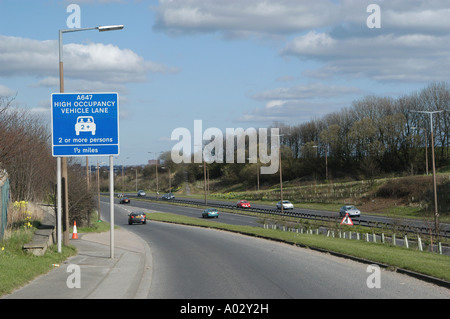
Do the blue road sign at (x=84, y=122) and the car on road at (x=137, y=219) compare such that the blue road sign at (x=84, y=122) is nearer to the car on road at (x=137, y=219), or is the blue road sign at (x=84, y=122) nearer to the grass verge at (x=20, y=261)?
the grass verge at (x=20, y=261)

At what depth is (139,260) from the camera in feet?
66.2

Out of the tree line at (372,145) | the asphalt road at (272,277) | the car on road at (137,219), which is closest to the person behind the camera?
the asphalt road at (272,277)

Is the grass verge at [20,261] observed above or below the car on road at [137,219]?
above

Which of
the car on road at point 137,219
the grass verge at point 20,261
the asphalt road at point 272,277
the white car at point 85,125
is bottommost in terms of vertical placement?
the car on road at point 137,219

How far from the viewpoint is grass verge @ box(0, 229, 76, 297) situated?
1324cm

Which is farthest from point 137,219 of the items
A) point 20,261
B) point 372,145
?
point 372,145

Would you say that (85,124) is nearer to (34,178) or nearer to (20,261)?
(20,261)

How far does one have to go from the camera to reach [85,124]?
19.8m

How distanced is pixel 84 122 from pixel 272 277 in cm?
889

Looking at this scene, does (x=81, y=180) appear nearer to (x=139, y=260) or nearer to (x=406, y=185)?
(x=139, y=260)

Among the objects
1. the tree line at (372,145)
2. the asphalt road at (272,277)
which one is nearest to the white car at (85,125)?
the asphalt road at (272,277)

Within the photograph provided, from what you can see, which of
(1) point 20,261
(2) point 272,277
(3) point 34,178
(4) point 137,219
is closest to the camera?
(2) point 272,277

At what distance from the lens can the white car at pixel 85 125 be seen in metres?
19.8
